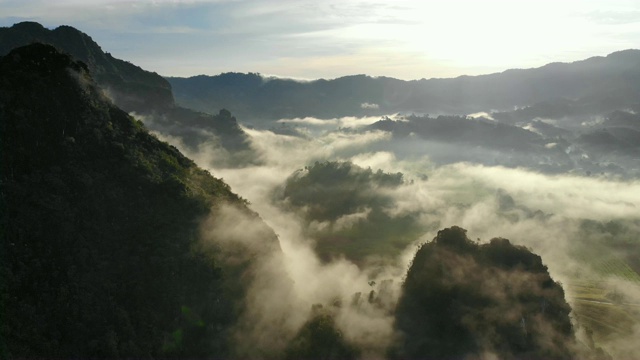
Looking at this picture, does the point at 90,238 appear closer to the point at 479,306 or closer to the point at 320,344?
the point at 320,344

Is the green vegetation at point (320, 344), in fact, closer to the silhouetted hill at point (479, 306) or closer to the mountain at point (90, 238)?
the silhouetted hill at point (479, 306)

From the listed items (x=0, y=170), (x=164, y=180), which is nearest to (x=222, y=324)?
(x=164, y=180)

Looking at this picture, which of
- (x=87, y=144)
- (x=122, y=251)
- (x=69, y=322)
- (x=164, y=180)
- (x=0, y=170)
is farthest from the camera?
(x=164, y=180)

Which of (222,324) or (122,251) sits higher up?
(122,251)

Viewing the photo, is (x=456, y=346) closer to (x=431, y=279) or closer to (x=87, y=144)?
(x=431, y=279)

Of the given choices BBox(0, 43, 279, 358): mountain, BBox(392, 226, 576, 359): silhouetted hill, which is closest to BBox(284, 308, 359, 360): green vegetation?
BBox(392, 226, 576, 359): silhouetted hill

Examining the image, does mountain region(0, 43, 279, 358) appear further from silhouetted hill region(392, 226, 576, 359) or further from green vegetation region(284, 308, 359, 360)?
silhouetted hill region(392, 226, 576, 359)

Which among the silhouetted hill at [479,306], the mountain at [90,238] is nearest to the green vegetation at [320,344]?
the silhouetted hill at [479,306]
